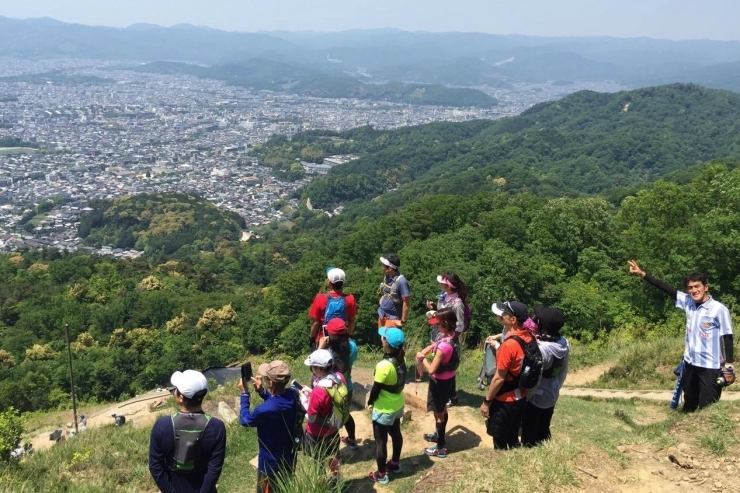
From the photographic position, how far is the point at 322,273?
27.5 m

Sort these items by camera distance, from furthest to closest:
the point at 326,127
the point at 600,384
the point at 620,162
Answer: the point at 326,127 < the point at 620,162 < the point at 600,384

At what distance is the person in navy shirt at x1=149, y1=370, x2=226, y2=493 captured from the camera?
3475 millimetres

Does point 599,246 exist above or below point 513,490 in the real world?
below

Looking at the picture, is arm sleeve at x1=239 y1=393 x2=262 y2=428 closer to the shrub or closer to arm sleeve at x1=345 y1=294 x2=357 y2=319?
arm sleeve at x1=345 y1=294 x2=357 y2=319

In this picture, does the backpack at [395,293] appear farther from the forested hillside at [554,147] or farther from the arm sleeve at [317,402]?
the forested hillside at [554,147]

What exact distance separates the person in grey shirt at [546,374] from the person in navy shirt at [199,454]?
8.70 feet

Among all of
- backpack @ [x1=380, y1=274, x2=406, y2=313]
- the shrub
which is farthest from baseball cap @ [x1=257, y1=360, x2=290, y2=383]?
the shrub

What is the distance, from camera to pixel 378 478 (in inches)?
192

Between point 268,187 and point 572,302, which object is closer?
point 572,302

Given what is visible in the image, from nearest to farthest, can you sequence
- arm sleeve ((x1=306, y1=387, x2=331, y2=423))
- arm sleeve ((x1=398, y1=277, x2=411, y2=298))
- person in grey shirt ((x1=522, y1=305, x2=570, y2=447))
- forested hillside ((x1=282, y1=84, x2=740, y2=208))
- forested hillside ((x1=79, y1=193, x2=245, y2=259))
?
arm sleeve ((x1=306, y1=387, x2=331, y2=423)) → person in grey shirt ((x1=522, y1=305, x2=570, y2=447)) → arm sleeve ((x1=398, y1=277, x2=411, y2=298)) → forested hillside ((x1=79, y1=193, x2=245, y2=259)) → forested hillside ((x1=282, y1=84, x2=740, y2=208))

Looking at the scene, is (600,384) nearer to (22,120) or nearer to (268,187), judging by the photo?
(268,187)

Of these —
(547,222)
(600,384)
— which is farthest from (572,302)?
(547,222)

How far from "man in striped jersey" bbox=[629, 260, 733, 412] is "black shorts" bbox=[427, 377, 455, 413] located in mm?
2268

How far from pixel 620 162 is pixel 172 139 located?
98003mm
